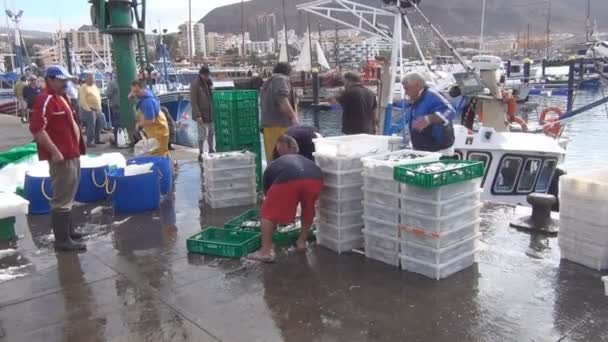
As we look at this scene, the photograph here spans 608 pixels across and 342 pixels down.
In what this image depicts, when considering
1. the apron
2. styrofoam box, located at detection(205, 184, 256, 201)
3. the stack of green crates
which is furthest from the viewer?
the apron

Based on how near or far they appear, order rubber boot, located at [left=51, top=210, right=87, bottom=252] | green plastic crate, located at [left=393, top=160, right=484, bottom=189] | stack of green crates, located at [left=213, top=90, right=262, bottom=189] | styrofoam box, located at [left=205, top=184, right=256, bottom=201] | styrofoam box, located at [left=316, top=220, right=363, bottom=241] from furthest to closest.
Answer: stack of green crates, located at [left=213, top=90, right=262, bottom=189]
styrofoam box, located at [left=205, top=184, right=256, bottom=201]
rubber boot, located at [left=51, top=210, right=87, bottom=252]
styrofoam box, located at [left=316, top=220, right=363, bottom=241]
green plastic crate, located at [left=393, top=160, right=484, bottom=189]

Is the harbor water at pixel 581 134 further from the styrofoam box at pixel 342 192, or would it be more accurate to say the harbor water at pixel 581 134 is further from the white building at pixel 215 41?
the white building at pixel 215 41

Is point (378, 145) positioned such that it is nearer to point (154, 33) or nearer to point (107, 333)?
point (107, 333)

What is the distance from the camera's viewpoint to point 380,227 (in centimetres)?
492

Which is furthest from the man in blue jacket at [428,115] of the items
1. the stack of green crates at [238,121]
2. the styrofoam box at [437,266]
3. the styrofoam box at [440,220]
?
the stack of green crates at [238,121]

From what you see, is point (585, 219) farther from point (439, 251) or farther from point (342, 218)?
point (342, 218)

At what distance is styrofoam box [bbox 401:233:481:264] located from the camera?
451 cm

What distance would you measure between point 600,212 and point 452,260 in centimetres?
129

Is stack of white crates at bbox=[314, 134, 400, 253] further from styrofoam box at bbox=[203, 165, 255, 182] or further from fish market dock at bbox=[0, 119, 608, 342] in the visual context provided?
styrofoam box at bbox=[203, 165, 255, 182]

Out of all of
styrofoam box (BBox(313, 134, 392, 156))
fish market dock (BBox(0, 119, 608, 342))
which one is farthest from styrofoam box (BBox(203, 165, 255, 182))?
styrofoam box (BBox(313, 134, 392, 156))

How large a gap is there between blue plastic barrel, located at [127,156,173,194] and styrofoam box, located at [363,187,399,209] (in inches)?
142

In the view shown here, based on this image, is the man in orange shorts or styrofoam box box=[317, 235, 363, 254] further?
styrofoam box box=[317, 235, 363, 254]

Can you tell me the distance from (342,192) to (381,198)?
46 cm

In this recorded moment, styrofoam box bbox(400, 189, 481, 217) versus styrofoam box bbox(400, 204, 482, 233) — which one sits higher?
styrofoam box bbox(400, 189, 481, 217)
